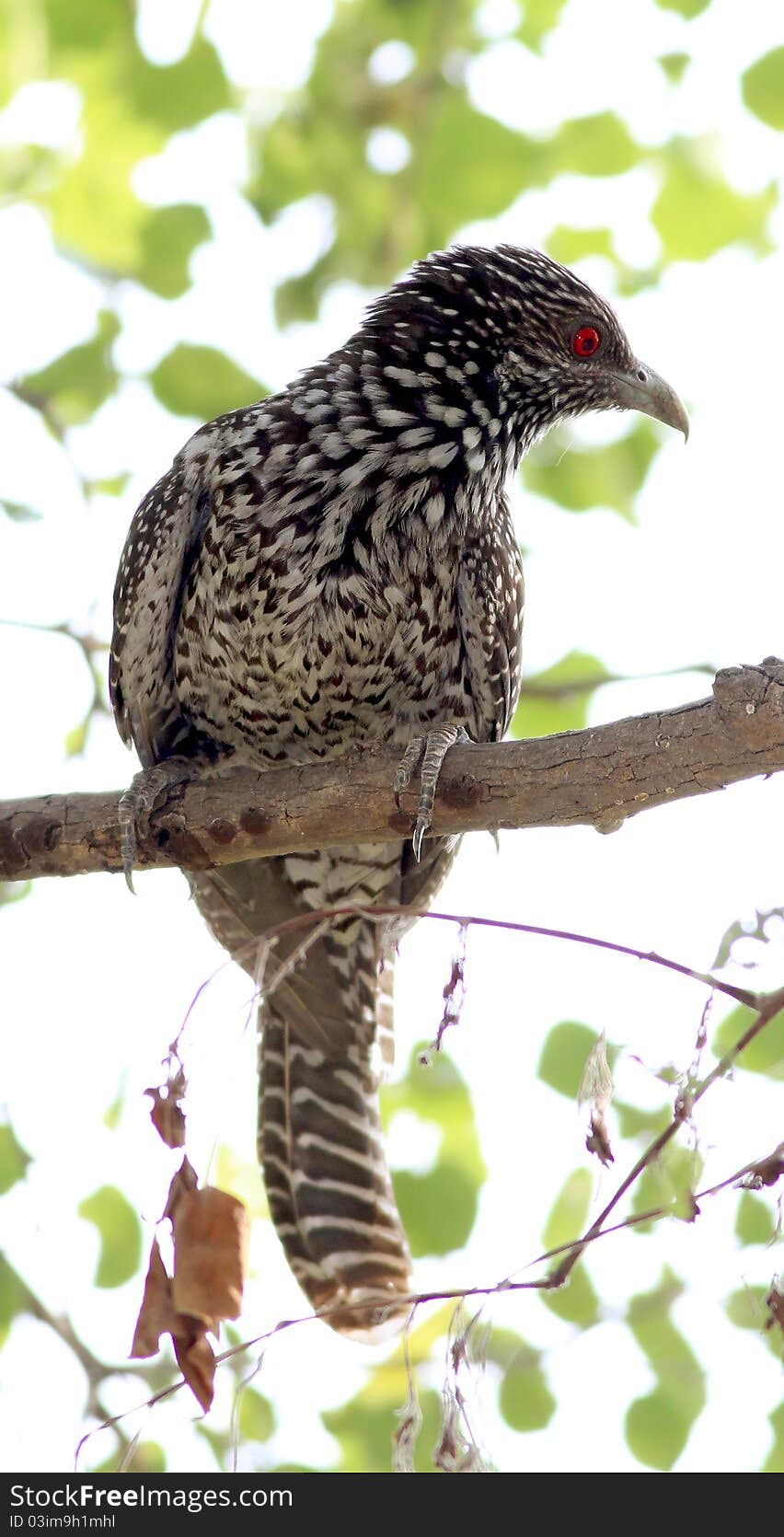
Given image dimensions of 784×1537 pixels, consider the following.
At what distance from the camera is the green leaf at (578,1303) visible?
4070 millimetres

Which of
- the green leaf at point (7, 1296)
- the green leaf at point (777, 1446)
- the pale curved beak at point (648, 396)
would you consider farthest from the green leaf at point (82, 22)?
the green leaf at point (777, 1446)

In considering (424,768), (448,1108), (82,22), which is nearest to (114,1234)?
(448,1108)

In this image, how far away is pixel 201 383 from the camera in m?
4.96

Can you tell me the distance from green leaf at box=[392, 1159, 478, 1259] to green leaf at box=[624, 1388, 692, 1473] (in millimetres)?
718

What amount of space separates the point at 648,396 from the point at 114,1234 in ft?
9.86

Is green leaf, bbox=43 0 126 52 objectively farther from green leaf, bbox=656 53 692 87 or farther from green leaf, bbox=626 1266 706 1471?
green leaf, bbox=626 1266 706 1471

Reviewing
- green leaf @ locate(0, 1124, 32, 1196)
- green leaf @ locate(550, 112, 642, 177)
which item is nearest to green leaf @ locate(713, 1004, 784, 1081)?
green leaf @ locate(0, 1124, 32, 1196)

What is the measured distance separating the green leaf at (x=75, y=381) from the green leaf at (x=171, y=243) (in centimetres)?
32

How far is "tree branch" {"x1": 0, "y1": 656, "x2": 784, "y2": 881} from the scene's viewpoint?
270cm

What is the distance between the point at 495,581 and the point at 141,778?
3.62 feet
